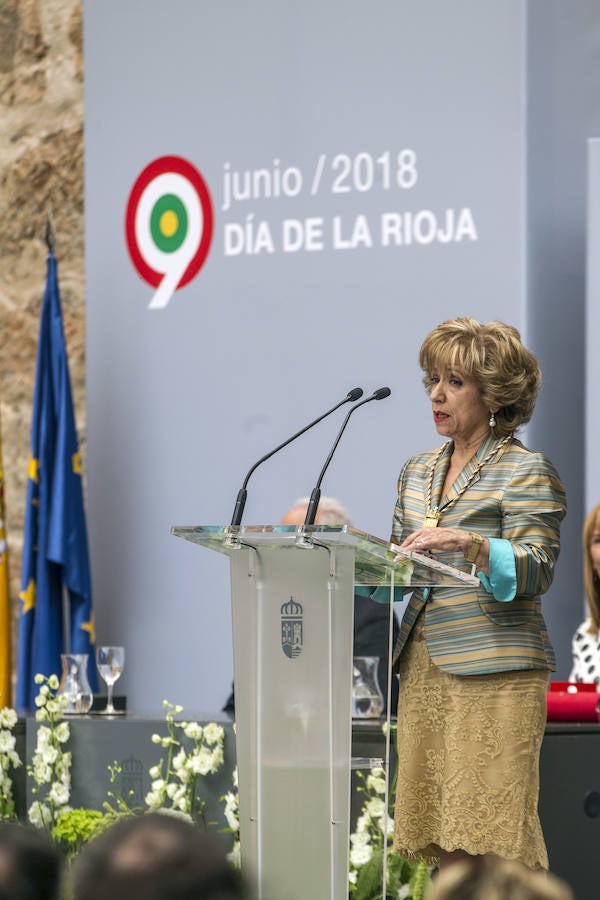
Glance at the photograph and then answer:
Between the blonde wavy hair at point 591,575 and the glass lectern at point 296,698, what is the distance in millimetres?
2208

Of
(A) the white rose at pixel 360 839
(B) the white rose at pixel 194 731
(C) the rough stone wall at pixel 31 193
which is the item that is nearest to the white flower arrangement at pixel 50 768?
(B) the white rose at pixel 194 731

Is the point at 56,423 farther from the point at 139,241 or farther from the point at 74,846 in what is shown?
the point at 74,846

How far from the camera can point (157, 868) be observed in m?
1.16

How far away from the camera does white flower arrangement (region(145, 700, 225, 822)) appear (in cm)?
395

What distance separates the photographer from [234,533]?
8.38 feet

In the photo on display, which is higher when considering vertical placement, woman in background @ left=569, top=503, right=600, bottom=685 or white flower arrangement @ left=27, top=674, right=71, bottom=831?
woman in background @ left=569, top=503, right=600, bottom=685

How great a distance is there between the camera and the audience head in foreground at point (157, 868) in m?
1.14

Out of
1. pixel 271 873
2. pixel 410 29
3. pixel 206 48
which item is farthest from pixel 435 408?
pixel 206 48

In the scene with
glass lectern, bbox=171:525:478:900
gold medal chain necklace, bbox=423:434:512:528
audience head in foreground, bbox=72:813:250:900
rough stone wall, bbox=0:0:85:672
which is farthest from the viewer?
rough stone wall, bbox=0:0:85:672

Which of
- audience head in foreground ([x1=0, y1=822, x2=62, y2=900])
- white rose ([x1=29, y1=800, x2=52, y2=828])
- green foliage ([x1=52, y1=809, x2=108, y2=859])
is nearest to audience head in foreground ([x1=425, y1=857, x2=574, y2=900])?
audience head in foreground ([x1=0, y1=822, x2=62, y2=900])

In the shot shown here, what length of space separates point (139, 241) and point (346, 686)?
11.9ft

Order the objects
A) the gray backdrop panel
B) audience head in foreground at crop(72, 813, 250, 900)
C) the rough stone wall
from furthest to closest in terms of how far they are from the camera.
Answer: the rough stone wall → the gray backdrop panel → audience head in foreground at crop(72, 813, 250, 900)

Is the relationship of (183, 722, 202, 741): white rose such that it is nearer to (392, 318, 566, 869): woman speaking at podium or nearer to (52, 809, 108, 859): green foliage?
(52, 809, 108, 859): green foliage

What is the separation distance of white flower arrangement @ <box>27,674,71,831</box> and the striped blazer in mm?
1606
